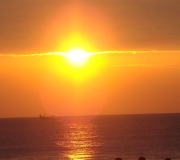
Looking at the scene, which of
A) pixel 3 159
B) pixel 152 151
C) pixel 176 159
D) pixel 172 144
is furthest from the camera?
pixel 172 144

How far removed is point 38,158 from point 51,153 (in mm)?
11530

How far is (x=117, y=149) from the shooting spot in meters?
109

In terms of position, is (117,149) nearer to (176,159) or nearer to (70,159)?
(70,159)

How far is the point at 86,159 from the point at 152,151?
1791cm

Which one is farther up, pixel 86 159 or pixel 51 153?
pixel 51 153

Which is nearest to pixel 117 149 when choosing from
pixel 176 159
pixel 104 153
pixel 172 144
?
pixel 104 153

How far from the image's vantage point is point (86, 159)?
295 feet

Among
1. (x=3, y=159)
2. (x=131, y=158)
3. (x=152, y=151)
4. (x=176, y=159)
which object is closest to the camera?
(x=176, y=159)

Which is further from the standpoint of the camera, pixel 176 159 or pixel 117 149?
pixel 117 149

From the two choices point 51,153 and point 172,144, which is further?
point 172,144

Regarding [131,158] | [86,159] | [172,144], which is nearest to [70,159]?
[86,159]

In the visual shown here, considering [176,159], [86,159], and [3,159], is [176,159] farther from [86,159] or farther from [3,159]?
[3,159]

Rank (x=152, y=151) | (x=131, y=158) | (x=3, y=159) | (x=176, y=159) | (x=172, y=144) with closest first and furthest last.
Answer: (x=176, y=159) < (x=131, y=158) < (x=3, y=159) < (x=152, y=151) < (x=172, y=144)

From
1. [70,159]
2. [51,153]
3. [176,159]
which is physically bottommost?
[176,159]
